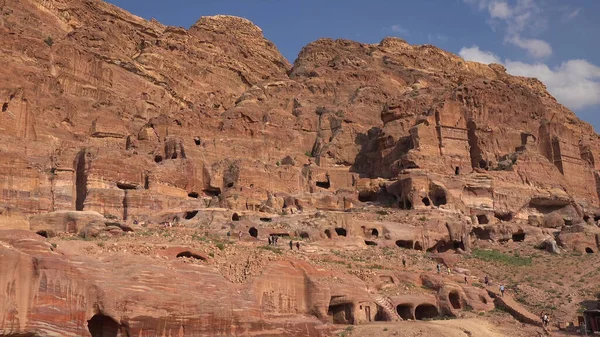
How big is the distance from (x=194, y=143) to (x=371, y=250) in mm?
22732

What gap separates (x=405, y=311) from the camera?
35844 mm

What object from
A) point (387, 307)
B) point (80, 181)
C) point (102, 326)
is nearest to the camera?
point (102, 326)

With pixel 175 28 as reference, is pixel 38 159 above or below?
below

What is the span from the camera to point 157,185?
165ft

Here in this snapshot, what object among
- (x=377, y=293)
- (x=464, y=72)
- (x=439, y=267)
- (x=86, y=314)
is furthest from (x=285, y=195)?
(x=464, y=72)

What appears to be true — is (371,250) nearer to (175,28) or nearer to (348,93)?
(348,93)

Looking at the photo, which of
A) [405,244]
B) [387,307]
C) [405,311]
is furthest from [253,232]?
[387,307]

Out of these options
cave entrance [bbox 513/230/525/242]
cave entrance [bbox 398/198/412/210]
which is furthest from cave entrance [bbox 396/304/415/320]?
cave entrance [bbox 513/230/525/242]

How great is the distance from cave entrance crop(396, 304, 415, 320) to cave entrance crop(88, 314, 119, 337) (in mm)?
16674

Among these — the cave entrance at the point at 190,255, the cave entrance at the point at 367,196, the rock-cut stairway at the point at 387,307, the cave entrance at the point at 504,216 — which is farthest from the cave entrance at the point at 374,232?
the cave entrance at the point at 190,255

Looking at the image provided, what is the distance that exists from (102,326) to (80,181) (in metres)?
26.1

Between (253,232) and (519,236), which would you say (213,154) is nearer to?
(253,232)

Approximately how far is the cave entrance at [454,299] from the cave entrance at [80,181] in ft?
86.0

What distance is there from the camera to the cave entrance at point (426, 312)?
120ft
